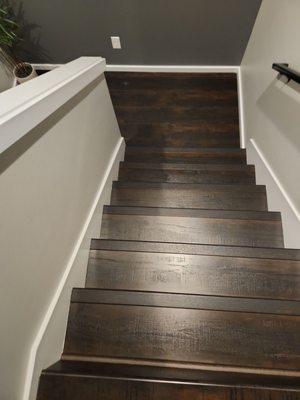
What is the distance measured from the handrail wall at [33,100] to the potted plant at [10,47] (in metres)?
1.74

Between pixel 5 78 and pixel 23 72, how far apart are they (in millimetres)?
217

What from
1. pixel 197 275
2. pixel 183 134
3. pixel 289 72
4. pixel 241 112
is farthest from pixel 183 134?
pixel 197 275

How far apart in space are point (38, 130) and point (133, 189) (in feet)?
4.01

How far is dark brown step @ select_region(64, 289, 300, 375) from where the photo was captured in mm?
1168

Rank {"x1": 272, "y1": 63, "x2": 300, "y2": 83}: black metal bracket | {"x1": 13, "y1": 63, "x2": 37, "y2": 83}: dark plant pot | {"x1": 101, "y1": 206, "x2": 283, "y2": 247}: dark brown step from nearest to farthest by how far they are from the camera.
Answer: {"x1": 272, "y1": 63, "x2": 300, "y2": 83}: black metal bracket → {"x1": 101, "y1": 206, "x2": 283, "y2": 247}: dark brown step → {"x1": 13, "y1": 63, "x2": 37, "y2": 83}: dark plant pot

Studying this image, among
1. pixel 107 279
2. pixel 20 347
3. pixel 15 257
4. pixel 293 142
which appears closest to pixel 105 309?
pixel 107 279

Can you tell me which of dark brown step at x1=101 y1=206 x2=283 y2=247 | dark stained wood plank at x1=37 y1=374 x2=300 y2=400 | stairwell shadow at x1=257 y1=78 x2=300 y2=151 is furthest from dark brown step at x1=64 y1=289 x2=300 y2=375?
stairwell shadow at x1=257 y1=78 x2=300 y2=151

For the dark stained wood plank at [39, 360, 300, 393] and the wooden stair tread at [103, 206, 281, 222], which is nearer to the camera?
the dark stained wood plank at [39, 360, 300, 393]

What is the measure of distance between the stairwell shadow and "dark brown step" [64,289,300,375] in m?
1.07

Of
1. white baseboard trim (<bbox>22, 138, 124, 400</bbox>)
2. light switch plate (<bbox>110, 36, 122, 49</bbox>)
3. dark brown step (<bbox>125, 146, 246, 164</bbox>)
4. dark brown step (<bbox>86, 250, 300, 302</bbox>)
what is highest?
light switch plate (<bbox>110, 36, 122, 49</bbox>)

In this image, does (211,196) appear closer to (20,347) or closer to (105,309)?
(105,309)

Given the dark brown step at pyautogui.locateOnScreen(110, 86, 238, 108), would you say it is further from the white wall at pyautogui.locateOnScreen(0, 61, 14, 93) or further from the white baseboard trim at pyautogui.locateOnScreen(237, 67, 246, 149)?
the white wall at pyautogui.locateOnScreen(0, 61, 14, 93)

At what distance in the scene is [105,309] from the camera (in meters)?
1.28

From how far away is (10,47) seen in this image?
2898 mm
